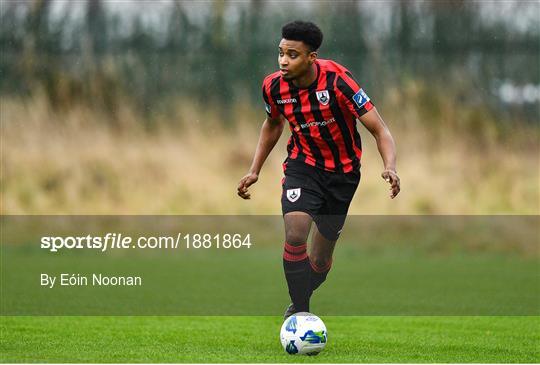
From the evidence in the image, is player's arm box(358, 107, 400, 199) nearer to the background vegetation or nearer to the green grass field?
the green grass field

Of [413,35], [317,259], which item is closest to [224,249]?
[413,35]

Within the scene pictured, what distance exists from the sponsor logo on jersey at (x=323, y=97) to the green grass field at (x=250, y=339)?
1459 millimetres

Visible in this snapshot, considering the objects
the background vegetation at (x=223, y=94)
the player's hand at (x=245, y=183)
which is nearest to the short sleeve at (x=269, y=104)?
the player's hand at (x=245, y=183)

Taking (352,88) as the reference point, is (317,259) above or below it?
below

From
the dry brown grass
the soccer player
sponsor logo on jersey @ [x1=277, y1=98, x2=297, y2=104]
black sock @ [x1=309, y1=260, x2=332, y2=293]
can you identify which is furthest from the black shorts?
the dry brown grass

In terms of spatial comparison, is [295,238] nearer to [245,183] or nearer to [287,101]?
[245,183]

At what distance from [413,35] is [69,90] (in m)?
4.99

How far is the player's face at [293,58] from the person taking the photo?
620 centimetres

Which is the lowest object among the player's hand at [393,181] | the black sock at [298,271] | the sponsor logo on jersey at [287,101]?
the black sock at [298,271]

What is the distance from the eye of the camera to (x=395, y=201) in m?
14.6

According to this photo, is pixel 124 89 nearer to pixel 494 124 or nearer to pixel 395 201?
pixel 395 201

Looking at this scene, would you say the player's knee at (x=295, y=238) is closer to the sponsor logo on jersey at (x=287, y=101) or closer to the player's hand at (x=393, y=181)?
the player's hand at (x=393, y=181)

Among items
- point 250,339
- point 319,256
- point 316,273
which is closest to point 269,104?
point 319,256

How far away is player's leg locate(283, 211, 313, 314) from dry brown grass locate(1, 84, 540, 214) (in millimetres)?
8064
